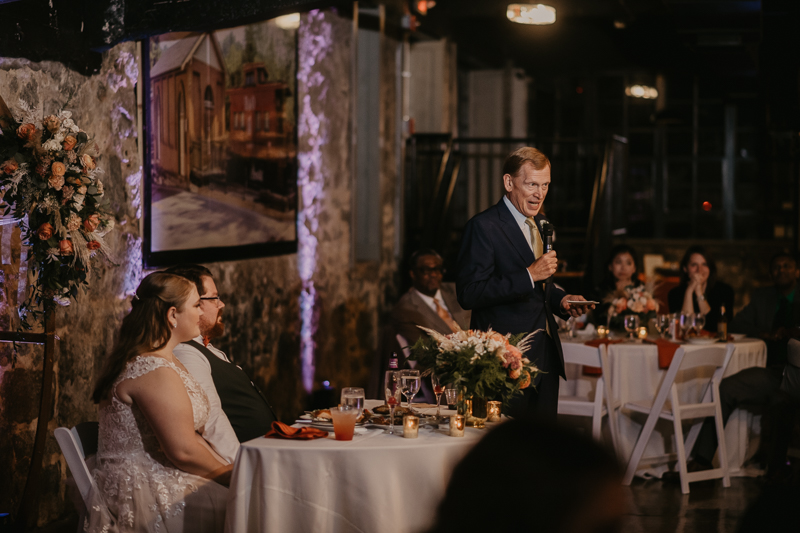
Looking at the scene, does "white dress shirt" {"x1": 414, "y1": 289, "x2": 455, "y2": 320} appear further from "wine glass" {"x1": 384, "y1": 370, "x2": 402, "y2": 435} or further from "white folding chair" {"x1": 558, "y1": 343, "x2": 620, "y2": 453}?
"wine glass" {"x1": 384, "y1": 370, "x2": 402, "y2": 435}

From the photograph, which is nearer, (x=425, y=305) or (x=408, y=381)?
(x=408, y=381)

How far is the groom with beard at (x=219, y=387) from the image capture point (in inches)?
115

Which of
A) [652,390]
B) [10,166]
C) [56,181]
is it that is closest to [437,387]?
[56,181]

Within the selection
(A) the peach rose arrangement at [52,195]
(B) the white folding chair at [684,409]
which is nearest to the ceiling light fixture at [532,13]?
(B) the white folding chair at [684,409]

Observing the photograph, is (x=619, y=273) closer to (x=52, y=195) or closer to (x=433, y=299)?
(x=433, y=299)

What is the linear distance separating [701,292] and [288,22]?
3.65 meters

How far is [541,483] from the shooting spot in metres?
0.91

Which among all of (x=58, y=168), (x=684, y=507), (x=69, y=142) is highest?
(x=69, y=142)

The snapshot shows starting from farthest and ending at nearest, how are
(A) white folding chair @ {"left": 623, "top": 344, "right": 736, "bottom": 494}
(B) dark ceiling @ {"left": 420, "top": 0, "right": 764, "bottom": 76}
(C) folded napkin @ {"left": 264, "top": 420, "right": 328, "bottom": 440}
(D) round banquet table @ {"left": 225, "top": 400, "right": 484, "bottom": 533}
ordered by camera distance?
(B) dark ceiling @ {"left": 420, "top": 0, "right": 764, "bottom": 76} < (A) white folding chair @ {"left": 623, "top": 344, "right": 736, "bottom": 494} < (C) folded napkin @ {"left": 264, "top": 420, "right": 328, "bottom": 440} < (D) round banquet table @ {"left": 225, "top": 400, "right": 484, "bottom": 533}

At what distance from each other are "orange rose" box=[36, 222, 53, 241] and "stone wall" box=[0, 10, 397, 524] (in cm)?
53

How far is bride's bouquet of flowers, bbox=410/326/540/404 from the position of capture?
9.22 ft

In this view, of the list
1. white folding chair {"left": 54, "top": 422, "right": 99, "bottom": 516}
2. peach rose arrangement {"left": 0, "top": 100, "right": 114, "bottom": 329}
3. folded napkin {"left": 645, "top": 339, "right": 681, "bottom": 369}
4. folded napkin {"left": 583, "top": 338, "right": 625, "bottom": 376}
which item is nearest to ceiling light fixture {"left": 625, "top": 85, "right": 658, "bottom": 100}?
folded napkin {"left": 583, "top": 338, "right": 625, "bottom": 376}

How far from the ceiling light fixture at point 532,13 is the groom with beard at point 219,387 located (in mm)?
5056

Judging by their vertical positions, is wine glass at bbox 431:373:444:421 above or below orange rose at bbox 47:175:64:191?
below
